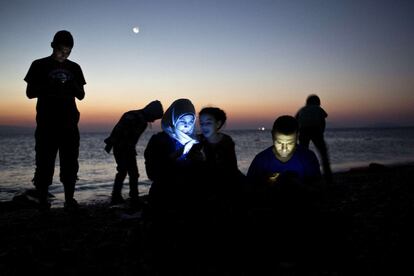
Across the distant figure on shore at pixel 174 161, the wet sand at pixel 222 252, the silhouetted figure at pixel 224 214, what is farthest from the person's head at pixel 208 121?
the wet sand at pixel 222 252

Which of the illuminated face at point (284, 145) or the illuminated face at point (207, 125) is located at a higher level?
the illuminated face at point (207, 125)

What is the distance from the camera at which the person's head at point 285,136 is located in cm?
404

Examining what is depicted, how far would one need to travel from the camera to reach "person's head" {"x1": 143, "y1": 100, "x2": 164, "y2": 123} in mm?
6852

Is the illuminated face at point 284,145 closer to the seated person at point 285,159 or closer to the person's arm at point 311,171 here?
the seated person at point 285,159

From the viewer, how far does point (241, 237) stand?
2.84 meters

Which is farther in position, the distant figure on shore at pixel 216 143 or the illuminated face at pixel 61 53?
the illuminated face at pixel 61 53

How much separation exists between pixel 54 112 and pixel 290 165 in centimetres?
397

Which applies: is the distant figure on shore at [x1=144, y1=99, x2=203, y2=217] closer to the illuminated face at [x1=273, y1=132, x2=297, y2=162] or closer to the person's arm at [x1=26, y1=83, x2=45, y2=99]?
the illuminated face at [x1=273, y1=132, x2=297, y2=162]

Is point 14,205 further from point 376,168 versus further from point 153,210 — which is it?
point 376,168

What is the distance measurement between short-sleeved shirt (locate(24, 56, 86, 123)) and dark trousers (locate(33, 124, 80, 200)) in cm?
21

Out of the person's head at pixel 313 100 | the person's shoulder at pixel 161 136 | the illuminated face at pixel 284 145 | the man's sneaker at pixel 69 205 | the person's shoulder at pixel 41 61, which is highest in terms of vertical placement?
the person's shoulder at pixel 41 61

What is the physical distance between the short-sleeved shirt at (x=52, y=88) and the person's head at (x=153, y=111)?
1856 millimetres

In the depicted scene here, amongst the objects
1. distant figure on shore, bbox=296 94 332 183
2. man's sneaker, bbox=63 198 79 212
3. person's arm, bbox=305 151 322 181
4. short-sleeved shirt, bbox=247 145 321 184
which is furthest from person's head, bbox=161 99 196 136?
distant figure on shore, bbox=296 94 332 183

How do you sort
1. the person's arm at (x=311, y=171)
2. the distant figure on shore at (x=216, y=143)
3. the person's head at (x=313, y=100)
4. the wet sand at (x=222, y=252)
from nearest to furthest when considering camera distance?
the wet sand at (x=222, y=252)
the distant figure on shore at (x=216, y=143)
the person's arm at (x=311, y=171)
the person's head at (x=313, y=100)
